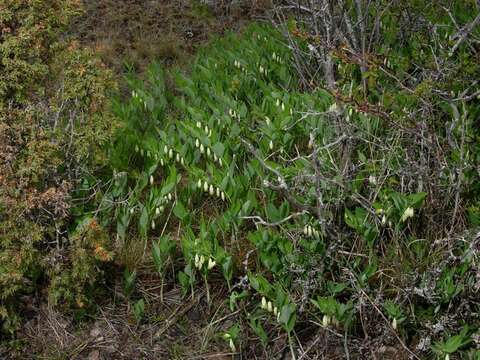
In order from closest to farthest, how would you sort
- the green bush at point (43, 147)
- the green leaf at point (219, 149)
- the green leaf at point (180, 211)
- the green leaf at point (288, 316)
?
the green leaf at point (288, 316) → the green bush at point (43, 147) → the green leaf at point (180, 211) → the green leaf at point (219, 149)

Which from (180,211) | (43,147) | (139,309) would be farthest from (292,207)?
(43,147)

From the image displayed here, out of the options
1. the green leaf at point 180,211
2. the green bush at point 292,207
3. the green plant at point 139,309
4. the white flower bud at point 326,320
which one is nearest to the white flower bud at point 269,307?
the green bush at point 292,207

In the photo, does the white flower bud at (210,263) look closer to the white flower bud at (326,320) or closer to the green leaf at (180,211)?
the green leaf at (180,211)

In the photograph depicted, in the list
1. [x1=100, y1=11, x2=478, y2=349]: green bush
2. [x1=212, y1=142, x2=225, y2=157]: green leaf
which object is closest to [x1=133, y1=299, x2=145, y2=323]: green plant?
[x1=100, y1=11, x2=478, y2=349]: green bush

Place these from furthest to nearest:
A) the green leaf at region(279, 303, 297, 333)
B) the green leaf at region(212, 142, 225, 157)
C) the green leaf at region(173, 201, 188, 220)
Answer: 1. the green leaf at region(212, 142, 225, 157)
2. the green leaf at region(173, 201, 188, 220)
3. the green leaf at region(279, 303, 297, 333)

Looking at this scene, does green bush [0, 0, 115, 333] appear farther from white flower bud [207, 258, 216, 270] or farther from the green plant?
white flower bud [207, 258, 216, 270]

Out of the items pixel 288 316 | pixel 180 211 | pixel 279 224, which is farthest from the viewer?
pixel 180 211

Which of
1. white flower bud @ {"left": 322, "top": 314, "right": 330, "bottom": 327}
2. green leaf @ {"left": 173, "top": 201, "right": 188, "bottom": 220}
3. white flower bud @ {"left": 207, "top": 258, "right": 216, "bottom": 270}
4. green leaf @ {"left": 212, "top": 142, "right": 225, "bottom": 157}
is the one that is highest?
green leaf @ {"left": 212, "top": 142, "right": 225, "bottom": 157}

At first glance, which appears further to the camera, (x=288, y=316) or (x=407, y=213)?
(x=407, y=213)

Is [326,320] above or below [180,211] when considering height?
below

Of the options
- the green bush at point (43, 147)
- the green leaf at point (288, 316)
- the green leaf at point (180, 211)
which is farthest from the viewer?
the green leaf at point (180, 211)

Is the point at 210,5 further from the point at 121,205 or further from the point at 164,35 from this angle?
the point at 121,205

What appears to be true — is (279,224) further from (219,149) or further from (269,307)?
(219,149)

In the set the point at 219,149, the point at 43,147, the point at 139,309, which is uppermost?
the point at 43,147
